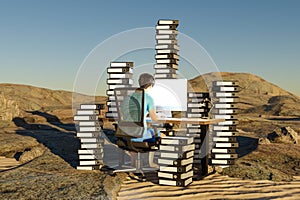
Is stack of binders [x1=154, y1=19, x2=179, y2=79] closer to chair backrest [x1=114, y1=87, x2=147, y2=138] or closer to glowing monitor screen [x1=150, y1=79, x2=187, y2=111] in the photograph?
glowing monitor screen [x1=150, y1=79, x2=187, y2=111]

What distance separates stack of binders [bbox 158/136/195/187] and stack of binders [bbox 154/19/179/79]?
98.4 inches

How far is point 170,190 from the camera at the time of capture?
5.08 meters

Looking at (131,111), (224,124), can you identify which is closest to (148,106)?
(131,111)

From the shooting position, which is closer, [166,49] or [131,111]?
[131,111]

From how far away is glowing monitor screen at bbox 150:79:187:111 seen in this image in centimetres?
649

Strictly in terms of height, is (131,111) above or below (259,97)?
below

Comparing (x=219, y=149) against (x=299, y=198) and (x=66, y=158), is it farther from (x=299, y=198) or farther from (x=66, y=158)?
(x=66, y=158)

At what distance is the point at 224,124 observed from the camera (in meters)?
6.49

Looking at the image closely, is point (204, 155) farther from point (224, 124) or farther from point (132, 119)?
point (132, 119)

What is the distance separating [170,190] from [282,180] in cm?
215

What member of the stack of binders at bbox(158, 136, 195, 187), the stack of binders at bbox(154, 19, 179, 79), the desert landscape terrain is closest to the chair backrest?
the stack of binders at bbox(158, 136, 195, 187)

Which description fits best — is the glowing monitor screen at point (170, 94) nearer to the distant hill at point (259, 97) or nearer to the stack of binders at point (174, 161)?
the stack of binders at point (174, 161)

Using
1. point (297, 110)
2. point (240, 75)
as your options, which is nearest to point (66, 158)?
point (297, 110)

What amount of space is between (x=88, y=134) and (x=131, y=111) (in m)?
1.41
